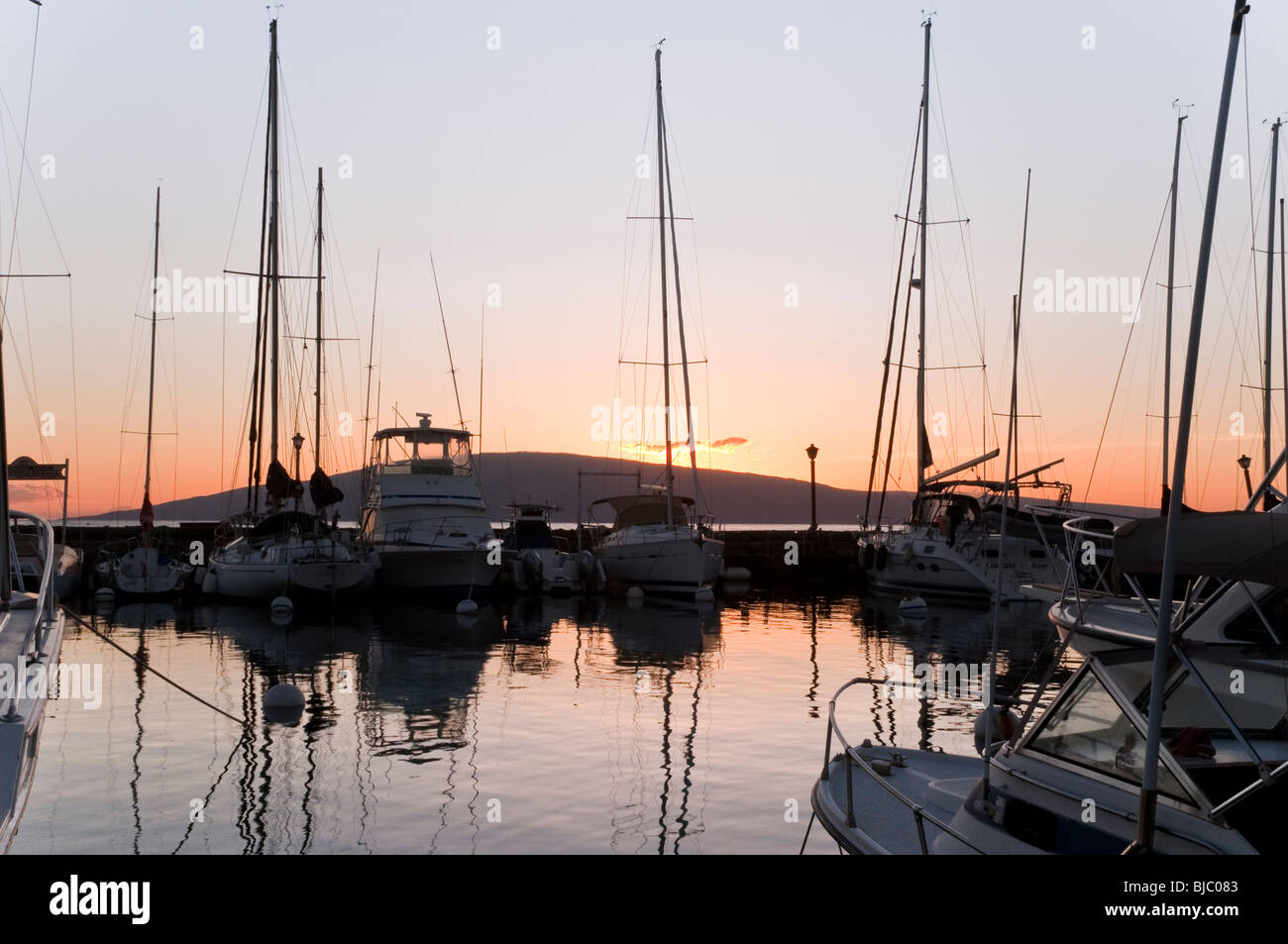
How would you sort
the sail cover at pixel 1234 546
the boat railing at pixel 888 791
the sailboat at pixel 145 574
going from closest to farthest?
the sail cover at pixel 1234 546 < the boat railing at pixel 888 791 < the sailboat at pixel 145 574

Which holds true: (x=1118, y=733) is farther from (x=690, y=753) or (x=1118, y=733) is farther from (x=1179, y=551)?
(x=690, y=753)

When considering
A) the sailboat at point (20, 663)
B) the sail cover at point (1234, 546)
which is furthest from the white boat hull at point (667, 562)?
the sail cover at point (1234, 546)

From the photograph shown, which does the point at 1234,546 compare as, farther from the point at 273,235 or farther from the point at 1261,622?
the point at 273,235

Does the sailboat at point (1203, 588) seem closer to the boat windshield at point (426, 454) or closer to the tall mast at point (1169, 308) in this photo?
the tall mast at point (1169, 308)

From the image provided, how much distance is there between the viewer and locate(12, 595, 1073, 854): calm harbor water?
11172 mm

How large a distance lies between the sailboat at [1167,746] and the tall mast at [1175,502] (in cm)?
1

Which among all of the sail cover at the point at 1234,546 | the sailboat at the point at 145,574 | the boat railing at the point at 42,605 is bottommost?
the sailboat at the point at 145,574

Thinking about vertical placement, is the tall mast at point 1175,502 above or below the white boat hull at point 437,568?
above

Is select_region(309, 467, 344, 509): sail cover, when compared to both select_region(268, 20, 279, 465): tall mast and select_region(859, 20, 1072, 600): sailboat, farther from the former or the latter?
select_region(859, 20, 1072, 600): sailboat

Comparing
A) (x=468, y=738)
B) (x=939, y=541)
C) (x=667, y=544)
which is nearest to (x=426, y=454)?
(x=667, y=544)

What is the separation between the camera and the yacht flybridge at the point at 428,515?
1506 inches

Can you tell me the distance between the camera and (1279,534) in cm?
643

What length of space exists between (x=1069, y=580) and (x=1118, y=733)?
4.63 meters
